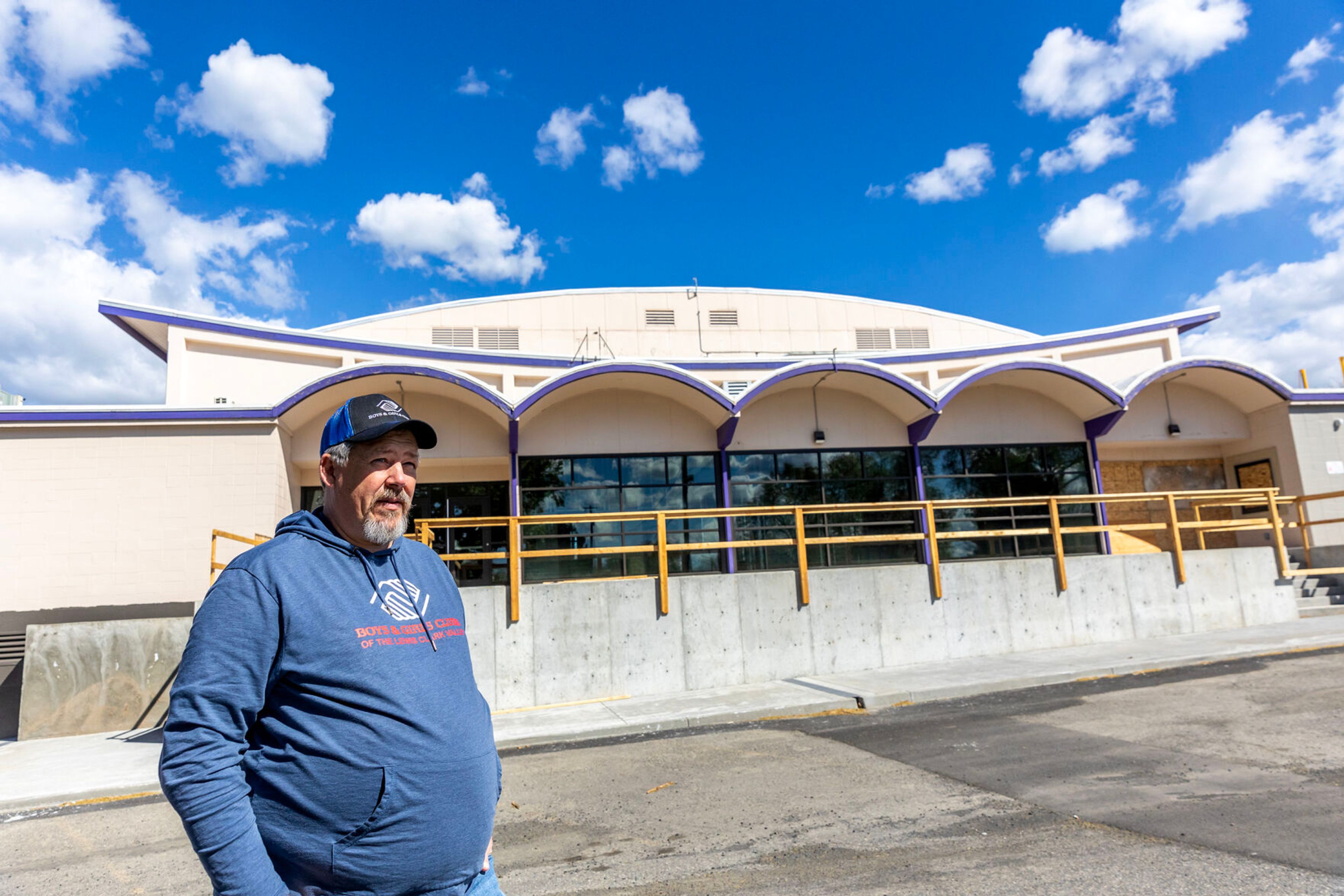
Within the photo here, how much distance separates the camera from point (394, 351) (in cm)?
1862

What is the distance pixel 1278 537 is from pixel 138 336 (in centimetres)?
2447

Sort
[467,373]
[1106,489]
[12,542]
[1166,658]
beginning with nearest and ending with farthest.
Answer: [1166,658], [12,542], [467,373], [1106,489]

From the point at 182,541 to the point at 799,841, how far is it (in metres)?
14.0

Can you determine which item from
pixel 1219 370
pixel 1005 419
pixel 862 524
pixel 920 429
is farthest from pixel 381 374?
pixel 1219 370

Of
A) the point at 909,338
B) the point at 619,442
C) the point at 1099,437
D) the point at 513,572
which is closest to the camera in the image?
the point at 513,572

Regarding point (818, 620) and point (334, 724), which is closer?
point (334, 724)

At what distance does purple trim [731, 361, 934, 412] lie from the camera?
1608 cm

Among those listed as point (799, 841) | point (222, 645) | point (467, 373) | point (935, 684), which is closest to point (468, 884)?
point (222, 645)

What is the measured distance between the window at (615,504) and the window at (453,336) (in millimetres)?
6985

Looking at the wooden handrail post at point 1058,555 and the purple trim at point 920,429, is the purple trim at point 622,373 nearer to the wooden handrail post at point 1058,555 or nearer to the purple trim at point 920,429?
the purple trim at point 920,429

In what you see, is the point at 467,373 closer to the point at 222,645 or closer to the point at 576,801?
the point at 576,801

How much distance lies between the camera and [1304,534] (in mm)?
16703

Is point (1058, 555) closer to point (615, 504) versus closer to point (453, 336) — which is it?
point (615, 504)

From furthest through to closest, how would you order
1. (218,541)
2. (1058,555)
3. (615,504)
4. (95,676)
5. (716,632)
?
(615,504)
(218,541)
(1058,555)
(716,632)
(95,676)
